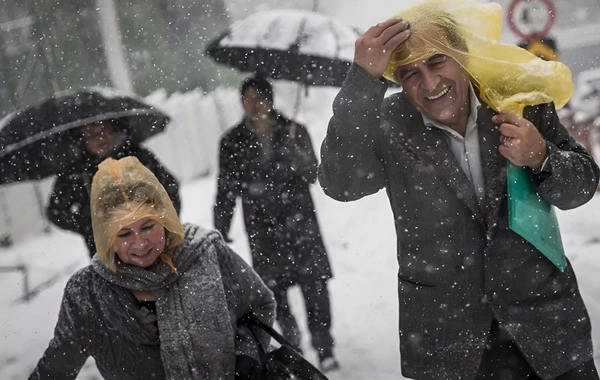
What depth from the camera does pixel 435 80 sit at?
1.47 metres

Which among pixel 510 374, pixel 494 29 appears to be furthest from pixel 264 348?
pixel 494 29

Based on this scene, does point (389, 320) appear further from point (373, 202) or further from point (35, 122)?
point (373, 202)

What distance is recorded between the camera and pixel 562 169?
1.40 meters

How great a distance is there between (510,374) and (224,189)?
168cm

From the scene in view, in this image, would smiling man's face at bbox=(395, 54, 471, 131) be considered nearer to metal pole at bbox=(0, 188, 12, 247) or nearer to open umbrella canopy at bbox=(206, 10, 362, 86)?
open umbrella canopy at bbox=(206, 10, 362, 86)

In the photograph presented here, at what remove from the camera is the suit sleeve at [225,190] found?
2.89 meters

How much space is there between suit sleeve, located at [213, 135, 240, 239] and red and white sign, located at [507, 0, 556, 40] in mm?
1533

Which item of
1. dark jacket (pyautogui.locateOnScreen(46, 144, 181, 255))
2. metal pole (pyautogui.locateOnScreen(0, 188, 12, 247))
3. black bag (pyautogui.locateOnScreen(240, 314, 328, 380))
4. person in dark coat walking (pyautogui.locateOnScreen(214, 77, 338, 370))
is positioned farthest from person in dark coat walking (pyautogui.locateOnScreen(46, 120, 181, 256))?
metal pole (pyautogui.locateOnScreen(0, 188, 12, 247))

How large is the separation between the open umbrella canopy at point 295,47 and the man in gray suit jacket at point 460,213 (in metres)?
1.36

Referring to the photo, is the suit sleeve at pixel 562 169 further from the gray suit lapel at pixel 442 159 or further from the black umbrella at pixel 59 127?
the black umbrella at pixel 59 127

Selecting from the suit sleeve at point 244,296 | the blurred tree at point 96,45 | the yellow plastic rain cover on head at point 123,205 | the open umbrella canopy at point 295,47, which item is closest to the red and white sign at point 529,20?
the open umbrella canopy at point 295,47

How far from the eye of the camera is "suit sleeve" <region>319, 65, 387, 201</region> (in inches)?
55.4

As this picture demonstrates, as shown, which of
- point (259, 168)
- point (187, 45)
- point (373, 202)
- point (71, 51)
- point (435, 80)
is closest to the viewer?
point (435, 80)

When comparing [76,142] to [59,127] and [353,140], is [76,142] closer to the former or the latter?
[59,127]
